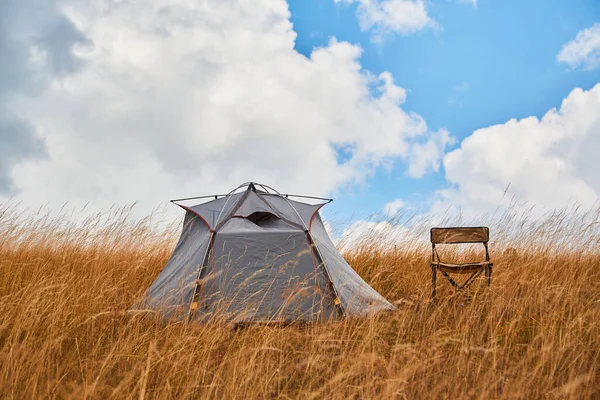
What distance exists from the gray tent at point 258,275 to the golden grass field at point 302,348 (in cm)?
23

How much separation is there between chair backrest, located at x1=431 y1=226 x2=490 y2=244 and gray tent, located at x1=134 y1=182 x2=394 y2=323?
1.08 m

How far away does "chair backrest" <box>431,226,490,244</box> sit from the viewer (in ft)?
18.5

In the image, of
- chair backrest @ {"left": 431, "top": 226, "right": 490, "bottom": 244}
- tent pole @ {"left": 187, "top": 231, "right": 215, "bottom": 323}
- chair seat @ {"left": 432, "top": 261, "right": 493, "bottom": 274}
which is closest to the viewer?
tent pole @ {"left": 187, "top": 231, "right": 215, "bottom": 323}

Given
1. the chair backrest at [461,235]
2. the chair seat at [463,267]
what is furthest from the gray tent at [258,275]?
the chair backrest at [461,235]

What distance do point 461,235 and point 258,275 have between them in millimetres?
2419

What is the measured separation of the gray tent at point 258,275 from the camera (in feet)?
14.7

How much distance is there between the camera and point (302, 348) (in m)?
3.73

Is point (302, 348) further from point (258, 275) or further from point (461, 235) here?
point (461, 235)

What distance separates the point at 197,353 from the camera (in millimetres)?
3350

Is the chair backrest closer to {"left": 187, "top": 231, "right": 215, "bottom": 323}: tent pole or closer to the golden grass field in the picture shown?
the golden grass field

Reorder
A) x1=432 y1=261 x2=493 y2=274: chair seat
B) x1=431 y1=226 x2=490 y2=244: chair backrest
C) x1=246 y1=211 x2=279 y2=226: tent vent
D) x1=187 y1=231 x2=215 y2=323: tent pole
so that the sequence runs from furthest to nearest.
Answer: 1. x1=431 y1=226 x2=490 y2=244: chair backrest
2. x1=432 y1=261 x2=493 y2=274: chair seat
3. x1=246 y1=211 x2=279 y2=226: tent vent
4. x1=187 y1=231 x2=215 y2=323: tent pole

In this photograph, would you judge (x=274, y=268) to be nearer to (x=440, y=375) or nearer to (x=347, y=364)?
(x=347, y=364)

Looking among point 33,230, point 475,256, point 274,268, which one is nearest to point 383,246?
point 475,256

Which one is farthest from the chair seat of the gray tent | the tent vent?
the tent vent
